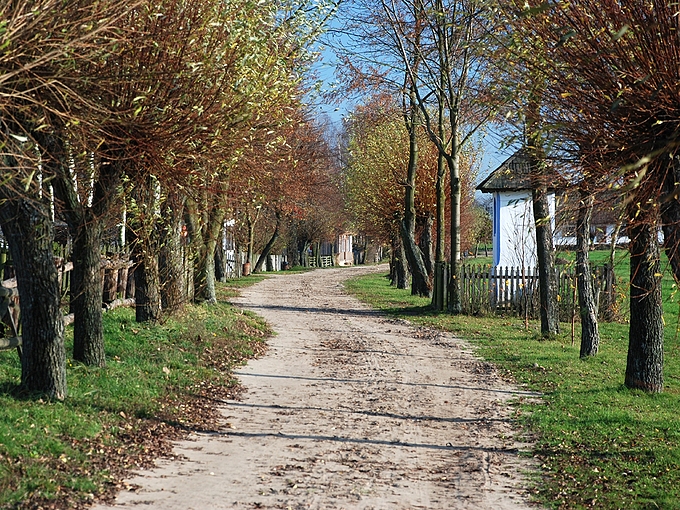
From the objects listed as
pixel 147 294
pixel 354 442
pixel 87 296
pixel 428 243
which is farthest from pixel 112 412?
pixel 428 243

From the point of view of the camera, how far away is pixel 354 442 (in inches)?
360

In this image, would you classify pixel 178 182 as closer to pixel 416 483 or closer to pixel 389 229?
pixel 416 483

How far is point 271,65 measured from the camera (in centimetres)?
1154

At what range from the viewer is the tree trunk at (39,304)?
29.4ft

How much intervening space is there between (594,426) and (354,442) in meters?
2.88

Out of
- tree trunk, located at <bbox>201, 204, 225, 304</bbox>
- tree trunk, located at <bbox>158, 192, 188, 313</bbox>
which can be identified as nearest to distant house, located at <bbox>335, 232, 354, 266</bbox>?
tree trunk, located at <bbox>201, 204, 225, 304</bbox>

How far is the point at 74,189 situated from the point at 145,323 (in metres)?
4.89

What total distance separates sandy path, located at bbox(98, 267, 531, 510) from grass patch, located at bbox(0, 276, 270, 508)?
0.36m

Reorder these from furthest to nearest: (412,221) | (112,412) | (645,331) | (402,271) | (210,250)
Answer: (402,271)
(412,221)
(210,250)
(645,331)
(112,412)

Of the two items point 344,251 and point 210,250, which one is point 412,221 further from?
point 344,251

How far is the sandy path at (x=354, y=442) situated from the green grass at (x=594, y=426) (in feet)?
1.30

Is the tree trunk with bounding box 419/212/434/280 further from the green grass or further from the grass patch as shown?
the grass patch

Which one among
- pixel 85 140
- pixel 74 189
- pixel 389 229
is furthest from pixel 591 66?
pixel 389 229

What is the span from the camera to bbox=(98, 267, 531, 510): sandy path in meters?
7.20
